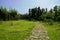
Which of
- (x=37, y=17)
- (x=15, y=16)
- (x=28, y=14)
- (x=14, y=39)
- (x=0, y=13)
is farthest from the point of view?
(x=28, y=14)

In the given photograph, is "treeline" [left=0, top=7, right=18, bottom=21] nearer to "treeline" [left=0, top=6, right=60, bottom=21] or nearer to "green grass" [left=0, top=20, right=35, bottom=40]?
"treeline" [left=0, top=6, right=60, bottom=21]

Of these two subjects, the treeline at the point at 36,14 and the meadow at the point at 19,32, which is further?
the treeline at the point at 36,14

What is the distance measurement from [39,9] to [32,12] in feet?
14.2

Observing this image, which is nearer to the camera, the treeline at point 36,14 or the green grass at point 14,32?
the green grass at point 14,32

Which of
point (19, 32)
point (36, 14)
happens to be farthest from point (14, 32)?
point (36, 14)

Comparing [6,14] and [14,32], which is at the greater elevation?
[6,14]

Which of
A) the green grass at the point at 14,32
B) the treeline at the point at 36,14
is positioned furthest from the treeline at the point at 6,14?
the green grass at the point at 14,32

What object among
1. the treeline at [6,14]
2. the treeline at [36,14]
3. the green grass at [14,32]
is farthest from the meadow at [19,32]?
the treeline at [6,14]

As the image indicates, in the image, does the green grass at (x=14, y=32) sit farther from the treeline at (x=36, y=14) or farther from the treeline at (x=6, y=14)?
the treeline at (x=6, y=14)

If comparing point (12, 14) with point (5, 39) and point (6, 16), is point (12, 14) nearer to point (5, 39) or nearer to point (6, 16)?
point (6, 16)

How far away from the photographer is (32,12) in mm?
82188

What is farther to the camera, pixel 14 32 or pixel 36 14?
pixel 36 14

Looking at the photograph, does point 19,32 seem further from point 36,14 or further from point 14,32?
point 36,14

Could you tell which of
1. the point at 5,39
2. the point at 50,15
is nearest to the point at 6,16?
the point at 50,15
